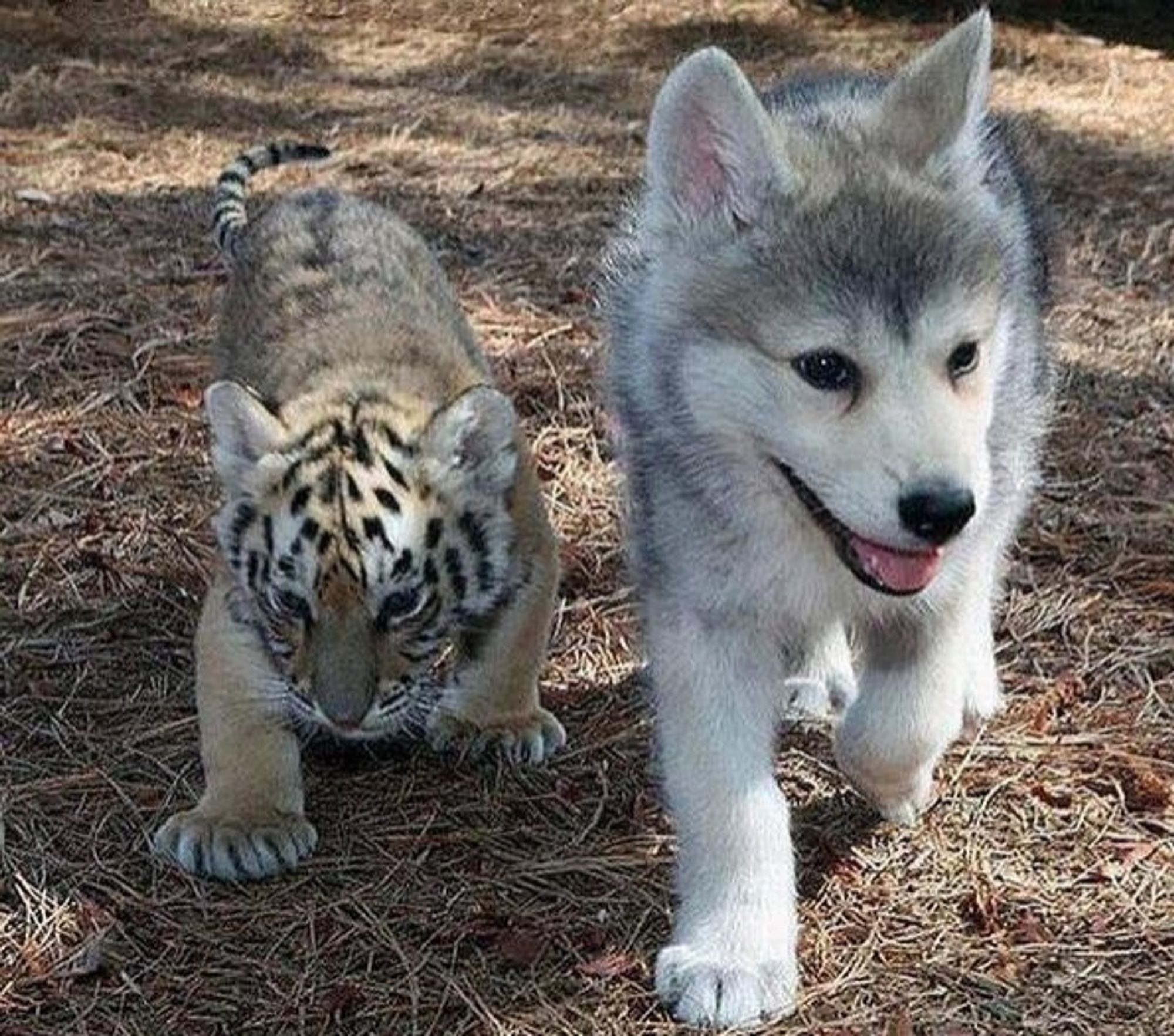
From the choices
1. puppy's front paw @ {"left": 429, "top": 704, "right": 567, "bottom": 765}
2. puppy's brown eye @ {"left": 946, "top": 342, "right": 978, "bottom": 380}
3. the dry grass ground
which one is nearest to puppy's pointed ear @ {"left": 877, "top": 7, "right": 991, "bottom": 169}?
puppy's brown eye @ {"left": 946, "top": 342, "right": 978, "bottom": 380}

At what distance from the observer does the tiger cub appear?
4281mm

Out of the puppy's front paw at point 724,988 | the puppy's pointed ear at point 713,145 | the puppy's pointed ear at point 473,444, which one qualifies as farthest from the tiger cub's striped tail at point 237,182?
the puppy's front paw at point 724,988

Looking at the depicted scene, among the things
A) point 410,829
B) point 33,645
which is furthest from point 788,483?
point 33,645

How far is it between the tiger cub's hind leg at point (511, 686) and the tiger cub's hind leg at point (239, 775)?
43cm

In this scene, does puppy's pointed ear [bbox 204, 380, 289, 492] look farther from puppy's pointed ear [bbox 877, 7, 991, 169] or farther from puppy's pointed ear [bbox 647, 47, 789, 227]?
puppy's pointed ear [bbox 877, 7, 991, 169]

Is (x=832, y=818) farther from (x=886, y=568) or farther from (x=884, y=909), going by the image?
(x=886, y=568)

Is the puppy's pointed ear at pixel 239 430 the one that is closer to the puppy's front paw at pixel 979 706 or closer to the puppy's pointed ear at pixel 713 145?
the puppy's pointed ear at pixel 713 145

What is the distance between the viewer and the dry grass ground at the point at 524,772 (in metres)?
3.99

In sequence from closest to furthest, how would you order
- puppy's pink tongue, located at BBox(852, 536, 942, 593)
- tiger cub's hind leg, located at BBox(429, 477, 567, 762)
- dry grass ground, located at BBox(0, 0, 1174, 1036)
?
puppy's pink tongue, located at BBox(852, 536, 942, 593) < dry grass ground, located at BBox(0, 0, 1174, 1036) < tiger cub's hind leg, located at BBox(429, 477, 567, 762)

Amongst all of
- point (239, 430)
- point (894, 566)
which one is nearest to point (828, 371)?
point (894, 566)

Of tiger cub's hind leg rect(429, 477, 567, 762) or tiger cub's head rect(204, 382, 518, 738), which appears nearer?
tiger cub's head rect(204, 382, 518, 738)

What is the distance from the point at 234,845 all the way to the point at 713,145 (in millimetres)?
1696

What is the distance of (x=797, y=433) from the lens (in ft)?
12.0

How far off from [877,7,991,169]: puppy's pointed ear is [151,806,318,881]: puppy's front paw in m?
1.83
